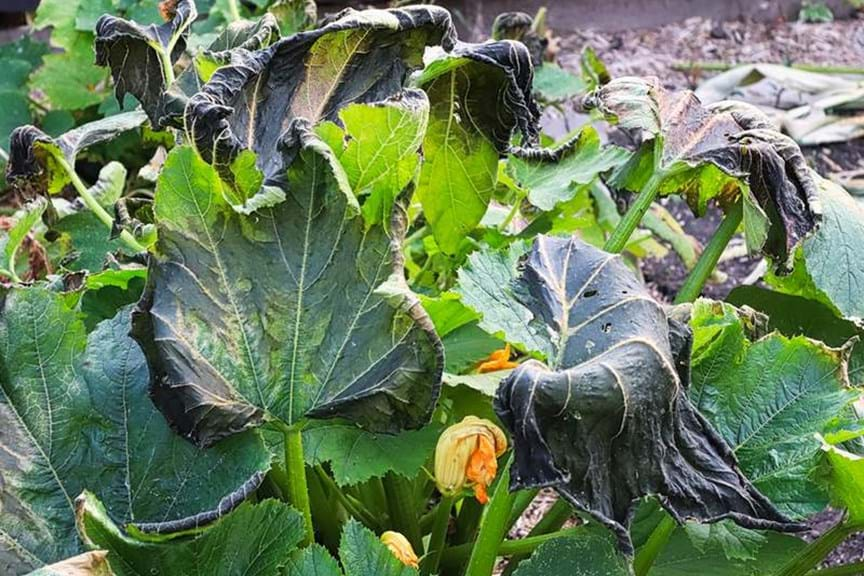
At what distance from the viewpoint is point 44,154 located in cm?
118

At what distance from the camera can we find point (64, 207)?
5.01ft

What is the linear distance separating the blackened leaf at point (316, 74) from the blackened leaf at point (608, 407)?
27 cm

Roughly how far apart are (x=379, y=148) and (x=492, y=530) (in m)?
0.32

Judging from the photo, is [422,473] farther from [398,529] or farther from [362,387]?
[362,387]

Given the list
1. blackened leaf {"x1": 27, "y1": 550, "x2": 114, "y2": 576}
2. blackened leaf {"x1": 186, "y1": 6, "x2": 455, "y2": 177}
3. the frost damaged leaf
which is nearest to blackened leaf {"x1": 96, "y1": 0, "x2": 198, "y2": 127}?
blackened leaf {"x1": 186, "y1": 6, "x2": 455, "y2": 177}

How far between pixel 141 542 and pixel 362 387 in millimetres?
190

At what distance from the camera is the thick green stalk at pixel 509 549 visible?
1.00 metres

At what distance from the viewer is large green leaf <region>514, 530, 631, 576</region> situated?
2.58ft

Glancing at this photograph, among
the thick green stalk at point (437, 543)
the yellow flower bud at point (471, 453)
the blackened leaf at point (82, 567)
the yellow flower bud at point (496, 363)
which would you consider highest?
the blackened leaf at point (82, 567)

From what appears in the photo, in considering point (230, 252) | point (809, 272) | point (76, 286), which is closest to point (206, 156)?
point (230, 252)

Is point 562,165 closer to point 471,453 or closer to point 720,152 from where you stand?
point 720,152

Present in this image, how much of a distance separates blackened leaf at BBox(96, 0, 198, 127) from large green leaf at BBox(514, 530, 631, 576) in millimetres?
614

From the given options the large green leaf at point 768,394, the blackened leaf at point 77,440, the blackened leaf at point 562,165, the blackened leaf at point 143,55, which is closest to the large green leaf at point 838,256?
the large green leaf at point 768,394

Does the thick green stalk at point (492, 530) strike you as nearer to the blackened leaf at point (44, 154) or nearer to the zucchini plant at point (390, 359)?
the zucchini plant at point (390, 359)
